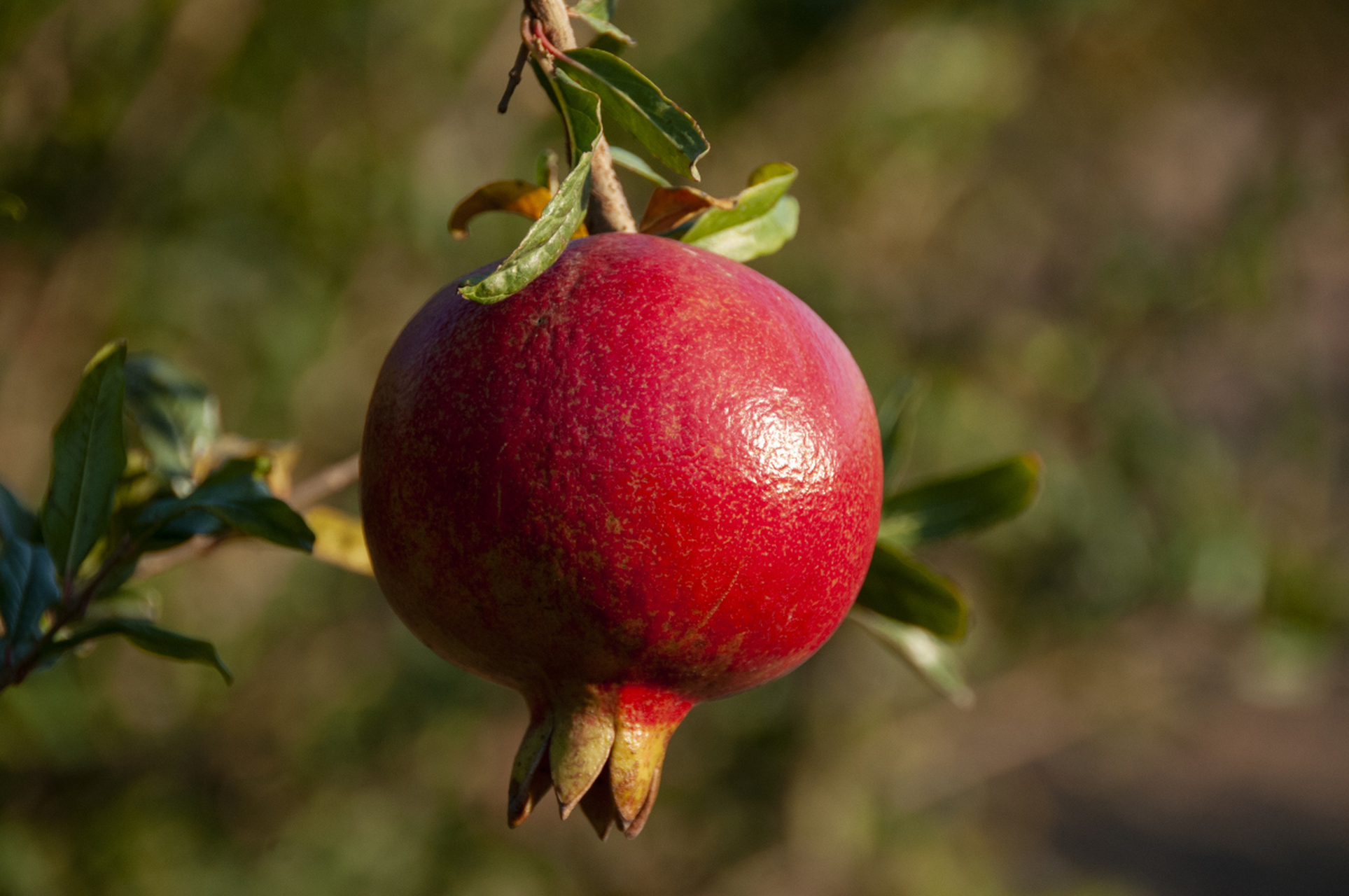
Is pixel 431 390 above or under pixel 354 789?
above

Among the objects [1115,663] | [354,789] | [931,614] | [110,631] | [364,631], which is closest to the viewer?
[110,631]

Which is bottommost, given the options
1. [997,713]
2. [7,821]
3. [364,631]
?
[997,713]

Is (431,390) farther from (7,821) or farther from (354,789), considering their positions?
(354,789)

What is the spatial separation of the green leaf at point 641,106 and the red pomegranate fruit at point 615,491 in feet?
0.17

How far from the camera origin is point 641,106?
2.07 ft

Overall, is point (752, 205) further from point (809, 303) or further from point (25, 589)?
point (809, 303)

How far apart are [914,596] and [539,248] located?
Result: 43 centimetres

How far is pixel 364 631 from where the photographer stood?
11.3 feet

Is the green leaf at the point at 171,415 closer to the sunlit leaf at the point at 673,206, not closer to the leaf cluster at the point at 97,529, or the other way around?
the leaf cluster at the point at 97,529

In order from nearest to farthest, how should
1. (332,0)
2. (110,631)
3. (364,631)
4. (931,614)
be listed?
(110,631) < (931,614) < (332,0) < (364,631)

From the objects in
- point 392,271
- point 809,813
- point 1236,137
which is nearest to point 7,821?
point 392,271

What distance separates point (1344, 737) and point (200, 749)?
20.9 ft

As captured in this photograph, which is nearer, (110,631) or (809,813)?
(110,631)

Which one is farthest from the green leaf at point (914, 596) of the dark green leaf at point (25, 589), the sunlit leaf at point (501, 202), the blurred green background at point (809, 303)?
the blurred green background at point (809, 303)
